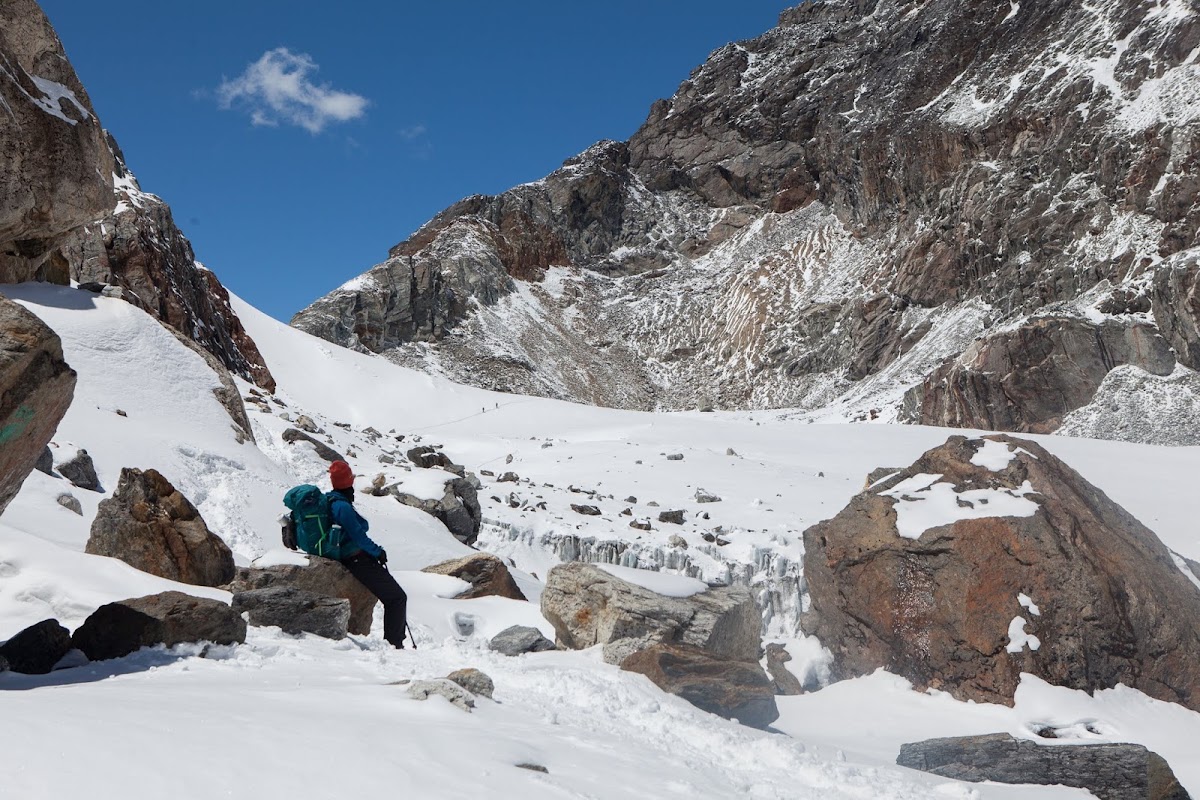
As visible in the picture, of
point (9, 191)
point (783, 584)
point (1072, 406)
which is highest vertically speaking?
point (1072, 406)

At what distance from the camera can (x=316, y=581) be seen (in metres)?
7.60

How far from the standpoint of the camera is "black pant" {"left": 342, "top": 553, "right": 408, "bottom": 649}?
7.13m

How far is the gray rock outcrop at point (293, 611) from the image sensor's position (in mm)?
6680

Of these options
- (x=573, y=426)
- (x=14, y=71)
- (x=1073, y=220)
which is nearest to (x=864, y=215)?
(x=1073, y=220)

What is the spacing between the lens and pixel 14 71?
740 centimetres

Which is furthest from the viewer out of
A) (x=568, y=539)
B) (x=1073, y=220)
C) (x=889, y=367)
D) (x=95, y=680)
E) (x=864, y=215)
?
(x=864, y=215)

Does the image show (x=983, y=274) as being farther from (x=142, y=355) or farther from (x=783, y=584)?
(x=142, y=355)

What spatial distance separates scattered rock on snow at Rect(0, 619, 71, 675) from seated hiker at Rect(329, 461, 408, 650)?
254cm

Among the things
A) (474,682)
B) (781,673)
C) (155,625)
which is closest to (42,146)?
(155,625)

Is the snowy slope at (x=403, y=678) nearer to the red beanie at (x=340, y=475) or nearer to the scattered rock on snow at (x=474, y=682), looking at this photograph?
the scattered rock on snow at (x=474, y=682)

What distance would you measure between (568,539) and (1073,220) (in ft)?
155

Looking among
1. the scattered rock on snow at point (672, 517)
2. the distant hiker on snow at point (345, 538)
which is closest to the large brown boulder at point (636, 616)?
the distant hiker on snow at point (345, 538)

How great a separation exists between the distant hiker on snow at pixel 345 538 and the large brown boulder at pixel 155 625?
1.51 metres

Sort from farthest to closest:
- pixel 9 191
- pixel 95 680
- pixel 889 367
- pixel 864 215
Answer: pixel 864 215
pixel 889 367
pixel 9 191
pixel 95 680
